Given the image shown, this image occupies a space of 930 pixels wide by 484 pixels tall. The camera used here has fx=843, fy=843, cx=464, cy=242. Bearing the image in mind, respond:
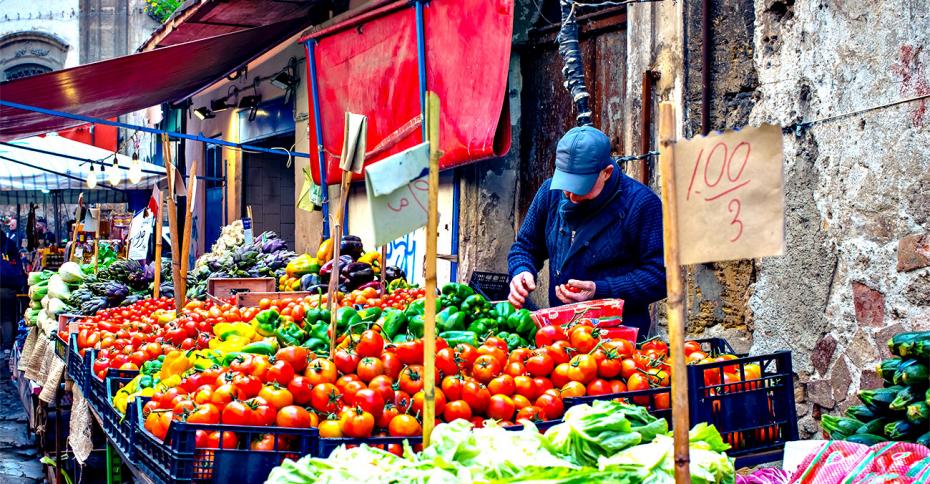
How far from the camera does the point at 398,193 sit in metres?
2.39

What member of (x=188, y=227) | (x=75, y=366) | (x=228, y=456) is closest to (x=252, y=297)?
(x=188, y=227)

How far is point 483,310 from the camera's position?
3.83 meters

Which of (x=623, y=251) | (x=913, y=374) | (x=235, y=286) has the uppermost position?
(x=623, y=251)

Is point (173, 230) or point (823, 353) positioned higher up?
point (173, 230)

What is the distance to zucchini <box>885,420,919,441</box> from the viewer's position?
2562 millimetres

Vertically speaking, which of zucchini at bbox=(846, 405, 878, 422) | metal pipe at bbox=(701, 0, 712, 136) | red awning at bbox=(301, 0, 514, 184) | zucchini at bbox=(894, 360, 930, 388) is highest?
red awning at bbox=(301, 0, 514, 184)

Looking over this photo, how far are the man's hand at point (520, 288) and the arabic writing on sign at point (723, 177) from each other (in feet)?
6.95

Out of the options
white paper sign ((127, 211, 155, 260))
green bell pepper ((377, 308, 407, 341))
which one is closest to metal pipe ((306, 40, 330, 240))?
white paper sign ((127, 211, 155, 260))

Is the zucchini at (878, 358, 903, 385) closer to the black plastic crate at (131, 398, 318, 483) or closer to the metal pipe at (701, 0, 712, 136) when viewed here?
the black plastic crate at (131, 398, 318, 483)

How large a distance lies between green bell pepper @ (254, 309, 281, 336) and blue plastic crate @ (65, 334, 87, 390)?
1152 mm

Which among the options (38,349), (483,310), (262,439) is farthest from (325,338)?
(38,349)

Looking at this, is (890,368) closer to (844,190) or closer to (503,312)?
(844,190)

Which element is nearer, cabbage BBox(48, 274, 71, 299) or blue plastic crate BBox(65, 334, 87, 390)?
blue plastic crate BBox(65, 334, 87, 390)

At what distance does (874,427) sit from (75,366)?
14.9 feet
